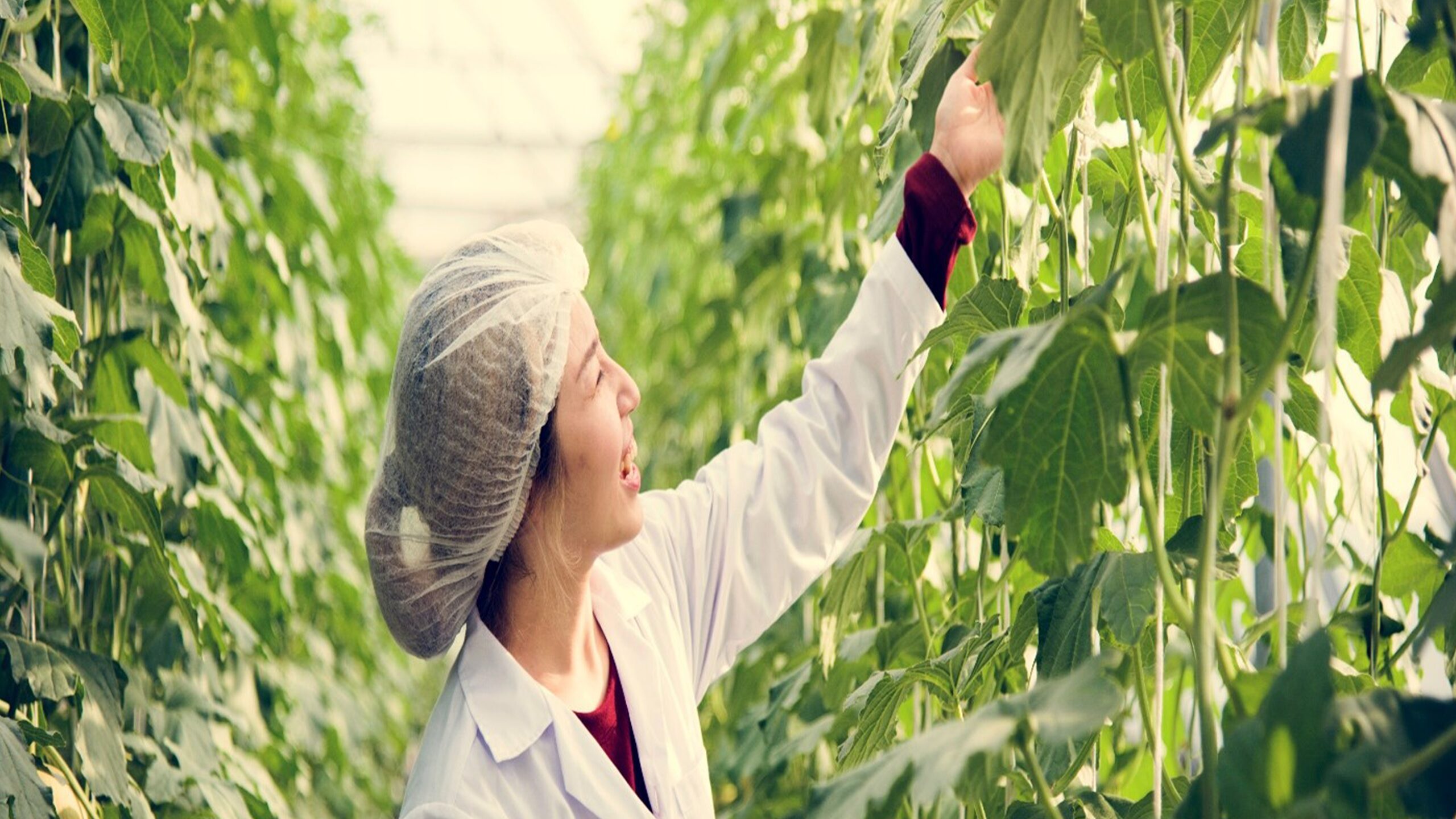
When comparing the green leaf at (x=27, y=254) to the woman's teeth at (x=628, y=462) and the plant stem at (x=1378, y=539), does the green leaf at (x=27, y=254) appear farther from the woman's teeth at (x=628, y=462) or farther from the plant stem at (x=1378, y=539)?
the plant stem at (x=1378, y=539)

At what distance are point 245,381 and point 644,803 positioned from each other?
4.18 ft

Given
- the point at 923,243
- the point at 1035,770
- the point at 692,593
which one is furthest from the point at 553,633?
the point at 1035,770

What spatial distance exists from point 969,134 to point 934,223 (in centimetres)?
9

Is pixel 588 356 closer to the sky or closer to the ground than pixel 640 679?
closer to the sky

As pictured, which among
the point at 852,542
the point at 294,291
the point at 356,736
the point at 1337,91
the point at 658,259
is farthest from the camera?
the point at 658,259

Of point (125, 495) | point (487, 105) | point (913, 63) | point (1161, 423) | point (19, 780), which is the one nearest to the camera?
point (1161, 423)

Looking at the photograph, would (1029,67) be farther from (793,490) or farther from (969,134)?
(793,490)

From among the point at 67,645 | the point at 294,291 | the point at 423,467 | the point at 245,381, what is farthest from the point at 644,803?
the point at 294,291

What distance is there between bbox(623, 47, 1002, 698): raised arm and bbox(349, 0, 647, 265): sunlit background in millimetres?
9364

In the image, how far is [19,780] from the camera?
116 centimetres

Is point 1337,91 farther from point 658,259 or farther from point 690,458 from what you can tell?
point 658,259

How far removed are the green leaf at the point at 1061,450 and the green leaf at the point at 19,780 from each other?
0.83 metres

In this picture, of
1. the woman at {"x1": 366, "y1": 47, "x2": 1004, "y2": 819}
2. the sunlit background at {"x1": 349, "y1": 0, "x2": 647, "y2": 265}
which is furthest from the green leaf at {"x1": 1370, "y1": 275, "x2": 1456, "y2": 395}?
the sunlit background at {"x1": 349, "y1": 0, "x2": 647, "y2": 265}

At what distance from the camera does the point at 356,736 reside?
320 centimetres
